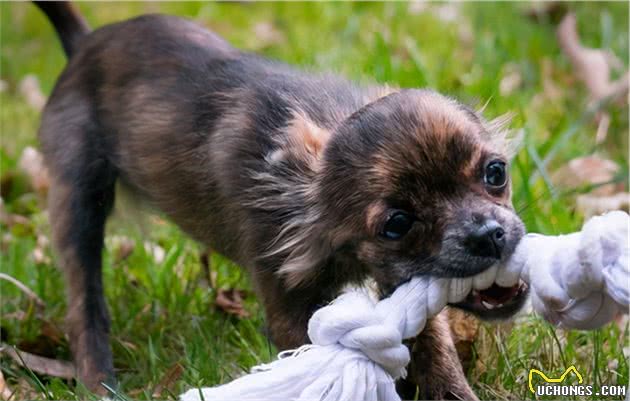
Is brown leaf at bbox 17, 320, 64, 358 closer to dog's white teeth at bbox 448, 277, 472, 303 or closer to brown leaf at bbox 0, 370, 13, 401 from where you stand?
brown leaf at bbox 0, 370, 13, 401

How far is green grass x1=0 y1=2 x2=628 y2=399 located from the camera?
383cm

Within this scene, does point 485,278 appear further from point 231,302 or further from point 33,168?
point 33,168

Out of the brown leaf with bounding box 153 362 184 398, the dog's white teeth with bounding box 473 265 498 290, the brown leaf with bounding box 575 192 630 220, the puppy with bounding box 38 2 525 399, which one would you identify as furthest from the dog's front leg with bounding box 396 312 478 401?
the brown leaf with bounding box 575 192 630 220

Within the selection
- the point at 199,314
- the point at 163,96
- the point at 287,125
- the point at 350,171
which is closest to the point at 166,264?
the point at 199,314

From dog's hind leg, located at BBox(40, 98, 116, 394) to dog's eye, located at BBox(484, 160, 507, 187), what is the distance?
5.80ft

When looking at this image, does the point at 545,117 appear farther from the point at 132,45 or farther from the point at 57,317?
the point at 57,317

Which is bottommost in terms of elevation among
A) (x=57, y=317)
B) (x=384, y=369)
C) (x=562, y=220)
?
(x=57, y=317)

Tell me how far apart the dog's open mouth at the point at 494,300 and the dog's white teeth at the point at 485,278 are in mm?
15

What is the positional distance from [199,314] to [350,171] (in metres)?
1.37

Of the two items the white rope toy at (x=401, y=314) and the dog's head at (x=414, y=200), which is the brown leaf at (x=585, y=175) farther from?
the white rope toy at (x=401, y=314)

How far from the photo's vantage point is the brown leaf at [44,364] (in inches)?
163

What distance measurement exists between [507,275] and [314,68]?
209 centimetres

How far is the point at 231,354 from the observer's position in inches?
159

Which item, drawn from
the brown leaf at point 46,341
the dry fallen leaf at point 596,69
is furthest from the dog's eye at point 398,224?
the dry fallen leaf at point 596,69
